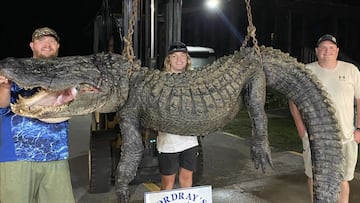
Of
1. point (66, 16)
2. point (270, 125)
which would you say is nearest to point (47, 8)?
point (66, 16)

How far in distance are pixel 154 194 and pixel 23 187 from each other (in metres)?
0.88

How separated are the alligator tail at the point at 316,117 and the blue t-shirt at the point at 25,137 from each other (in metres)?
1.52

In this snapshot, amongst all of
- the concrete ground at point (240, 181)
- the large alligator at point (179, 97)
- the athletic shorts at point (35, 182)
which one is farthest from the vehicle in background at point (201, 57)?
the athletic shorts at point (35, 182)

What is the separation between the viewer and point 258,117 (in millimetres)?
2666

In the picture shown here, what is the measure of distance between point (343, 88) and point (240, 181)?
214cm

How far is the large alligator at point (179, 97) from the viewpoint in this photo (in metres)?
2.14

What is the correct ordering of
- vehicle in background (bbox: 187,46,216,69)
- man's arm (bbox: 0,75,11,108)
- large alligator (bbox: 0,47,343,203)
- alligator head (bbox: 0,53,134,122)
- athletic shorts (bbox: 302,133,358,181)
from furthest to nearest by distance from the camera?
vehicle in background (bbox: 187,46,216,69), athletic shorts (bbox: 302,133,358,181), man's arm (bbox: 0,75,11,108), large alligator (bbox: 0,47,343,203), alligator head (bbox: 0,53,134,122)

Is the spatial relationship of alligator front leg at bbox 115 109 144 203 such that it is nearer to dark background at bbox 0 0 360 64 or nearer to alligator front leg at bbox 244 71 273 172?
alligator front leg at bbox 244 71 273 172

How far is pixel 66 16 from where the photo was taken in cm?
3559

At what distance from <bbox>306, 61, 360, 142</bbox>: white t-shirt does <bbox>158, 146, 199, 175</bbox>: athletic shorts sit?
1.22m

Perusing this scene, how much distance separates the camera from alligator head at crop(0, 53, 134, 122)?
2031 millimetres

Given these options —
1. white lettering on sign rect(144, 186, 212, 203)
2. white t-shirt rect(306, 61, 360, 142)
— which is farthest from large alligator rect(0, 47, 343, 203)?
white t-shirt rect(306, 61, 360, 142)

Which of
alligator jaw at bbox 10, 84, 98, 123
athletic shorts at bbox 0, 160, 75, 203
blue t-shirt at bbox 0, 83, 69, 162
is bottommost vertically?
athletic shorts at bbox 0, 160, 75, 203

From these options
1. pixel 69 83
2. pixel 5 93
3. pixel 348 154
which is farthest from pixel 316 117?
pixel 5 93
